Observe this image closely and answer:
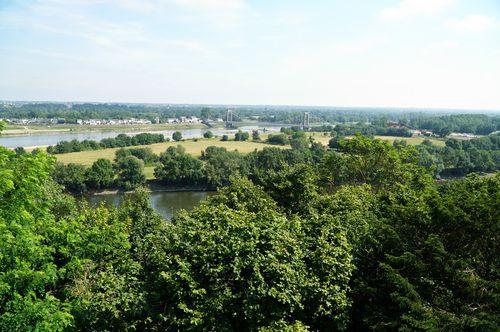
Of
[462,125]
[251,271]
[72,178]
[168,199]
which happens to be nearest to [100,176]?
[72,178]

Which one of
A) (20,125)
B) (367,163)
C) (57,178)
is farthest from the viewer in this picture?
(20,125)

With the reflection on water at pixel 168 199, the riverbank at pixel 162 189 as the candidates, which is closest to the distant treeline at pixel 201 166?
the riverbank at pixel 162 189

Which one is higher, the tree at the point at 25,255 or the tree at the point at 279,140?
the tree at the point at 25,255

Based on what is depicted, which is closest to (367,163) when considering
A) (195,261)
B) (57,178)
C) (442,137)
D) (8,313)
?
(195,261)

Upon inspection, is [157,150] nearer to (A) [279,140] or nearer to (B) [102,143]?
(B) [102,143]

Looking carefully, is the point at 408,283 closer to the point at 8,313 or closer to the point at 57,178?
the point at 8,313

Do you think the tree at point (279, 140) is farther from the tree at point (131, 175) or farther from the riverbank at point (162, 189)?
the tree at point (131, 175)
